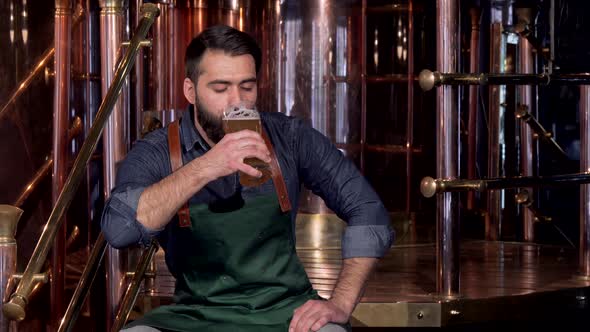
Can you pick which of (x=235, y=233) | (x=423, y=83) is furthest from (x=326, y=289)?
(x=235, y=233)

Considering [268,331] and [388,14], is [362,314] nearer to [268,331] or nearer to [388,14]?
[268,331]

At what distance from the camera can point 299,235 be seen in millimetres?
5301

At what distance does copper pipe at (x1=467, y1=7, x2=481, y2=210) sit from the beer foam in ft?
11.7

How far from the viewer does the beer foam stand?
8.32 ft

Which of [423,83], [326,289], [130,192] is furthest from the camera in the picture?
[326,289]

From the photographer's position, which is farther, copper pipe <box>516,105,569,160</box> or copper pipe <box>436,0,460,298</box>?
copper pipe <box>516,105,569,160</box>

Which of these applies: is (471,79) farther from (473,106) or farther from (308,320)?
(473,106)

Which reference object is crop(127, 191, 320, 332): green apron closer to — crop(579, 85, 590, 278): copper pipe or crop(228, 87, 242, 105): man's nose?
crop(228, 87, 242, 105): man's nose

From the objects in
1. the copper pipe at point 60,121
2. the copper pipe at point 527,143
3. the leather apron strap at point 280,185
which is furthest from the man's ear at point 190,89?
Answer: the copper pipe at point 527,143

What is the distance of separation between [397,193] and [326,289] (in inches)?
63.7

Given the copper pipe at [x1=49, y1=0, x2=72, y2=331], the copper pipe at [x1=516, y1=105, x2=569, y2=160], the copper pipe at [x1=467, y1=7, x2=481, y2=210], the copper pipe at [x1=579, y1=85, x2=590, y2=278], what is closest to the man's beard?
the copper pipe at [x1=49, y1=0, x2=72, y2=331]

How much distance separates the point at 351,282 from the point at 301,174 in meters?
0.39

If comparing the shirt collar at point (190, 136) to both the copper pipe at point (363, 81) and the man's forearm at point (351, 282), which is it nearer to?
the man's forearm at point (351, 282)

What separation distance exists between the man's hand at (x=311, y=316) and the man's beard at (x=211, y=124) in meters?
0.57
